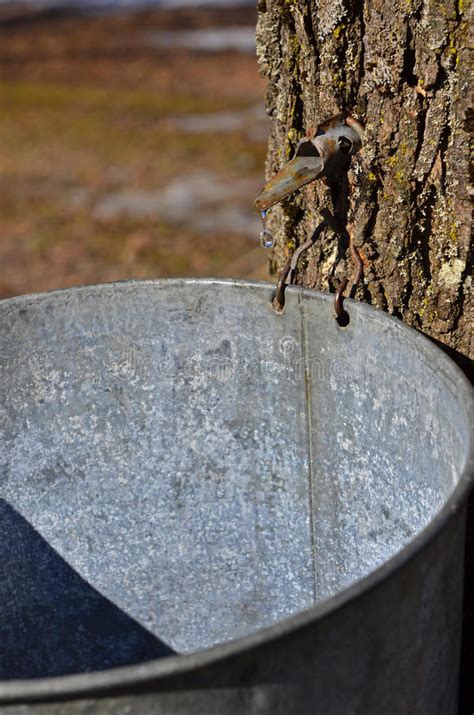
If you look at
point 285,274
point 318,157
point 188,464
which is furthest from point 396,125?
point 188,464

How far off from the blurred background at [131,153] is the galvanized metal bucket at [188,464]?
2512 millimetres

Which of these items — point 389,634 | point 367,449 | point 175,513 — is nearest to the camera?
point 389,634

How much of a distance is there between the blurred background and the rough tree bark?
8.31 ft

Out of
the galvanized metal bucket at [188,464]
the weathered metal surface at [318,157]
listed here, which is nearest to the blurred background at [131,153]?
the galvanized metal bucket at [188,464]

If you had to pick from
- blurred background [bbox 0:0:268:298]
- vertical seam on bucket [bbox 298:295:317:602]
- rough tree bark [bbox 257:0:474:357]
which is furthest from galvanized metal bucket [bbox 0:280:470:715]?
blurred background [bbox 0:0:268:298]

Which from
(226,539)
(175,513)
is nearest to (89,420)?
(175,513)

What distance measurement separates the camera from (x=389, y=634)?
3.31ft

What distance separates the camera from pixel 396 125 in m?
1.57

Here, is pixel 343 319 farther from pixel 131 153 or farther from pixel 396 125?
pixel 131 153

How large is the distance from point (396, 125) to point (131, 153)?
5.82 meters

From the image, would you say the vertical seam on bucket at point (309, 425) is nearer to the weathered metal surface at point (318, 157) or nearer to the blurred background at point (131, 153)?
the weathered metal surface at point (318, 157)

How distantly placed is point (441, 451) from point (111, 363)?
2.31 ft

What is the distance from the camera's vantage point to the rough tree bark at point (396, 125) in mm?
1503

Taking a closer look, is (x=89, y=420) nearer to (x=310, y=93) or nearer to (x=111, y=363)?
(x=111, y=363)
